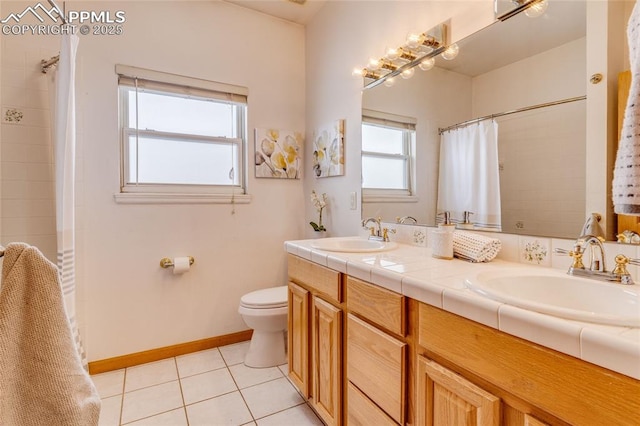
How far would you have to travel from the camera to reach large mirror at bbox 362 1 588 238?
1.06 meters

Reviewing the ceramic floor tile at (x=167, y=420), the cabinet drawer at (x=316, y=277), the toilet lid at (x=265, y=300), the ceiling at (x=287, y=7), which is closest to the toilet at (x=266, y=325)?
the toilet lid at (x=265, y=300)

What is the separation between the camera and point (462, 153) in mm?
1467

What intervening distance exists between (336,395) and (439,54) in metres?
1.67

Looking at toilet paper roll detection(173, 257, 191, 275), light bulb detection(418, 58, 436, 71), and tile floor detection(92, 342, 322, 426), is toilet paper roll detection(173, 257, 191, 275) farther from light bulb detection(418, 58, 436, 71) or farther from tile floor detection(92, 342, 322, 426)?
light bulb detection(418, 58, 436, 71)

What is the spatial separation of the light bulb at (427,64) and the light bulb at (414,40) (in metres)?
0.09

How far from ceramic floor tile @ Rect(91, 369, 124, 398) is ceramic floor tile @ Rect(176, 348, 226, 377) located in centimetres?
34

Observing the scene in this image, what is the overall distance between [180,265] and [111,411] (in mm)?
888

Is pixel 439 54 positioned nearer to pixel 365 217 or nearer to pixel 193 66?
pixel 365 217

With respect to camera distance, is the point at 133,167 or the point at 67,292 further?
the point at 133,167

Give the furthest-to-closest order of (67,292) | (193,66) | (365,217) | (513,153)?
1. (193,66)
2. (365,217)
3. (67,292)
4. (513,153)

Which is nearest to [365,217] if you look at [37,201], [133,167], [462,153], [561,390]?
[462,153]

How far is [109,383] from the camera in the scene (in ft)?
6.31

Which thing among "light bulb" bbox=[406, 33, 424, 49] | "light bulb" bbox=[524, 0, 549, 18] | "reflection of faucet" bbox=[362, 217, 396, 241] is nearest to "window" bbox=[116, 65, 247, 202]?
"reflection of faucet" bbox=[362, 217, 396, 241]

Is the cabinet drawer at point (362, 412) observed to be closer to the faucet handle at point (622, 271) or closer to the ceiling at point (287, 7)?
the faucet handle at point (622, 271)
